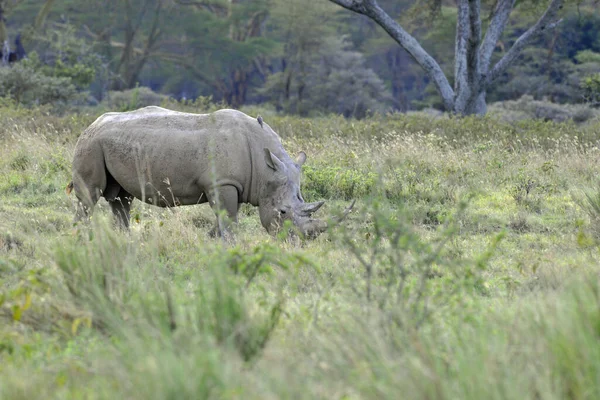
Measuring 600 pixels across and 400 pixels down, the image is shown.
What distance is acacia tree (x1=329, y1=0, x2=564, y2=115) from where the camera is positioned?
19297mm

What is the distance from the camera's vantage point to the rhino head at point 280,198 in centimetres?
750

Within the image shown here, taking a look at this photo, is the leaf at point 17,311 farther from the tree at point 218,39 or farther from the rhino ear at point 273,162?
the tree at point 218,39

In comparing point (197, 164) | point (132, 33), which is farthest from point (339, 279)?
point (132, 33)

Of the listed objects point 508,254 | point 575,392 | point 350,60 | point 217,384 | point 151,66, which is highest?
point 575,392

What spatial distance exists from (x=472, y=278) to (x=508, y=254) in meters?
2.84

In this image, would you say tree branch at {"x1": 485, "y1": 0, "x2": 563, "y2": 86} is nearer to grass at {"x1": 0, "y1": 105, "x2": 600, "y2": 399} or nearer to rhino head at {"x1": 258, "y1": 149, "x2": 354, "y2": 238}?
grass at {"x1": 0, "y1": 105, "x2": 600, "y2": 399}

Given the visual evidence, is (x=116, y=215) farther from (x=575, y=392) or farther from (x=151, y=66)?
(x=151, y=66)

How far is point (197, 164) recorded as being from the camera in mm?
7555

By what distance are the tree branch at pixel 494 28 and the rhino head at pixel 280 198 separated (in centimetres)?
1335

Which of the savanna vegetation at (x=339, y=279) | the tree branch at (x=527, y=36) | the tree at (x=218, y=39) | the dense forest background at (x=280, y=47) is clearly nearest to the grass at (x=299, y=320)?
the savanna vegetation at (x=339, y=279)

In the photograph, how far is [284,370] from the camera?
135 inches

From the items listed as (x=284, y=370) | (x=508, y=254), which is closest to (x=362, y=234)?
(x=508, y=254)

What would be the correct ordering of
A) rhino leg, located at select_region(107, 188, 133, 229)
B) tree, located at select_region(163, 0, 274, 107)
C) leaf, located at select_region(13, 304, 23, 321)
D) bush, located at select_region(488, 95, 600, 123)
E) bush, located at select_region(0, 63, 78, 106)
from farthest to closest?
tree, located at select_region(163, 0, 274, 107) < bush, located at select_region(488, 95, 600, 123) < bush, located at select_region(0, 63, 78, 106) < rhino leg, located at select_region(107, 188, 133, 229) < leaf, located at select_region(13, 304, 23, 321)

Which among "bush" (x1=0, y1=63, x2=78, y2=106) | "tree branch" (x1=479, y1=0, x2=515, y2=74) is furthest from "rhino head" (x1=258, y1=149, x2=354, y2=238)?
"bush" (x1=0, y1=63, x2=78, y2=106)
